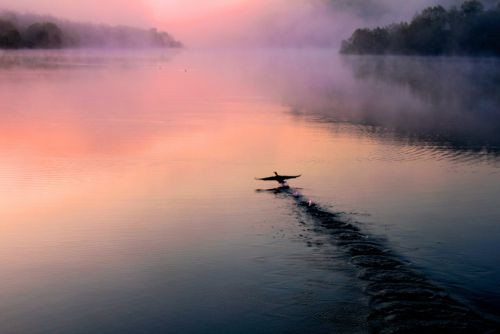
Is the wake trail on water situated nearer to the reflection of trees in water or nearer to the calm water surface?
the calm water surface

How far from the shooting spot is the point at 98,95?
55312 mm

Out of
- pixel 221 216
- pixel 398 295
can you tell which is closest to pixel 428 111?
pixel 221 216

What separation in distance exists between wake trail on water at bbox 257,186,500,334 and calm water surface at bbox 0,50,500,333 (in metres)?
0.35

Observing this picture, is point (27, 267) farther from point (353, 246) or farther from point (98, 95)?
point (98, 95)

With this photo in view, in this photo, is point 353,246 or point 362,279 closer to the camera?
point 362,279

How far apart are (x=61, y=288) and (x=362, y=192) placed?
11931 mm

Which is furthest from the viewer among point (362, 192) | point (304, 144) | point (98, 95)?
point (98, 95)

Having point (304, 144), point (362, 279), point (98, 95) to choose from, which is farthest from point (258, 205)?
point (98, 95)

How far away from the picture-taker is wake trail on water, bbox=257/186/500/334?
39.4 feet

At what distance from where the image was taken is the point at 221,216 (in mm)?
19031

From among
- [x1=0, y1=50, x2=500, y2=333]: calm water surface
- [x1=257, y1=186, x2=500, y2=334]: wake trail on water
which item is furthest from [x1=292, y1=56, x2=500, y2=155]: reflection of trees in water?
[x1=257, y1=186, x2=500, y2=334]: wake trail on water

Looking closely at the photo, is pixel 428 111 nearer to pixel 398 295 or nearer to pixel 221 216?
pixel 221 216

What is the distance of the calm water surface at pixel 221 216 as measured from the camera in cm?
1307

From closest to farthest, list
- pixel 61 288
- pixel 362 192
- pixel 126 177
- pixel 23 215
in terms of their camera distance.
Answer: pixel 61 288 < pixel 23 215 < pixel 362 192 < pixel 126 177
